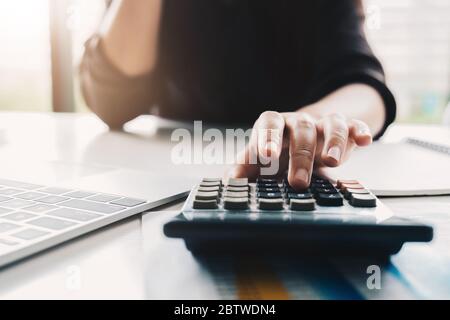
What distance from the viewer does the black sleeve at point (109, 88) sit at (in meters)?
0.84

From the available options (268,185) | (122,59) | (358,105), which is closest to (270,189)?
(268,185)

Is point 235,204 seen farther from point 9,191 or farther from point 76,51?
point 76,51

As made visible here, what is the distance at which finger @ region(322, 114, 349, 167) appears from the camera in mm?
345

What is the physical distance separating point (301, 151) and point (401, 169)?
0.69 ft

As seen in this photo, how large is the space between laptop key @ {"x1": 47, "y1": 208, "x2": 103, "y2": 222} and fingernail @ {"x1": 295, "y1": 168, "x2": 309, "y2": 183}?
15cm

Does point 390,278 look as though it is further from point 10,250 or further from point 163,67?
point 163,67

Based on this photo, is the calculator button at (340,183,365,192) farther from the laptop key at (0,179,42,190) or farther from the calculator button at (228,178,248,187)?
the laptop key at (0,179,42,190)

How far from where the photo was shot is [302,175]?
33 cm

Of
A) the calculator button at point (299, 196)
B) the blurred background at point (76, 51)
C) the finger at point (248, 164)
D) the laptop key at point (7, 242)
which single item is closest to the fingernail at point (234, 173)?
the finger at point (248, 164)

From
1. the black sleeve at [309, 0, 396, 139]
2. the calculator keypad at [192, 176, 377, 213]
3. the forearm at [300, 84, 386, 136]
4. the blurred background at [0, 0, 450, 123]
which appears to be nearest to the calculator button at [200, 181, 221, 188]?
the calculator keypad at [192, 176, 377, 213]

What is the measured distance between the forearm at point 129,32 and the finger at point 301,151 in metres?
0.53

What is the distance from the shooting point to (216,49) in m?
0.95

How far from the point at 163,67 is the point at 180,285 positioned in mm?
780
